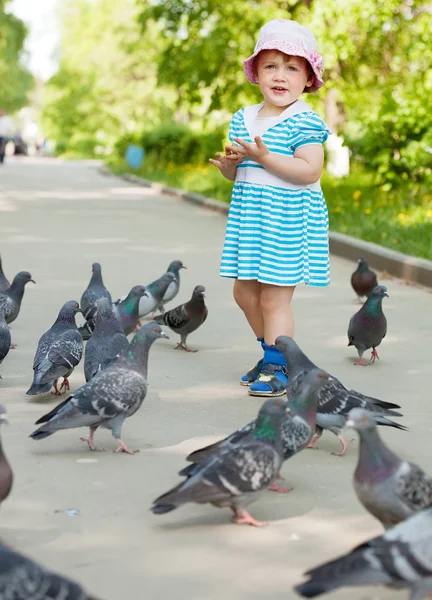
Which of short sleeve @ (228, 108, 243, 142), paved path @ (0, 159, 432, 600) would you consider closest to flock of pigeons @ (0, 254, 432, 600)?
paved path @ (0, 159, 432, 600)

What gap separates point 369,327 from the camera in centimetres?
708

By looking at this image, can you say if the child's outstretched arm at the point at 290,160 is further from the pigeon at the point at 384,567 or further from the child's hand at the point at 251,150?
the pigeon at the point at 384,567

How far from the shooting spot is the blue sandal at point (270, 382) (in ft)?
19.8

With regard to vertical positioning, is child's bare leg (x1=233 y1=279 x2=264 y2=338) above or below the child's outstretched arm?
below

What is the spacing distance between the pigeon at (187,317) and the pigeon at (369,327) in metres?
1.15

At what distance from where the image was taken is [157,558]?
12.2 ft

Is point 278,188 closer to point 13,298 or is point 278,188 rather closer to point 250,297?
point 250,297

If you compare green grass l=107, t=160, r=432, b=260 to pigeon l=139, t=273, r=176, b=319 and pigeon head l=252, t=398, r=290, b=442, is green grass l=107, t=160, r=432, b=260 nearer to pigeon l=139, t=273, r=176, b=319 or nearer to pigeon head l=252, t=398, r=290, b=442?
pigeon l=139, t=273, r=176, b=319

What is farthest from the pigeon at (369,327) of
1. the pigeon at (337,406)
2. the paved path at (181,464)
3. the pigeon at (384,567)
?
the pigeon at (384,567)

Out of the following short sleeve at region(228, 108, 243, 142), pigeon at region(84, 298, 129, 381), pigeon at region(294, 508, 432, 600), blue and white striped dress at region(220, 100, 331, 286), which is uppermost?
short sleeve at region(228, 108, 243, 142)

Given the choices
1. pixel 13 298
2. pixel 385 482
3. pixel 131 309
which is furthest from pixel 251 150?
pixel 13 298

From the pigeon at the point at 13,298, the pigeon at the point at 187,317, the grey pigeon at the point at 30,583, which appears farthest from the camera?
the pigeon at the point at 13,298

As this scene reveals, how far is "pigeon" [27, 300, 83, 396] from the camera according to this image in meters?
5.73

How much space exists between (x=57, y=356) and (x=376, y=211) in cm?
1042
